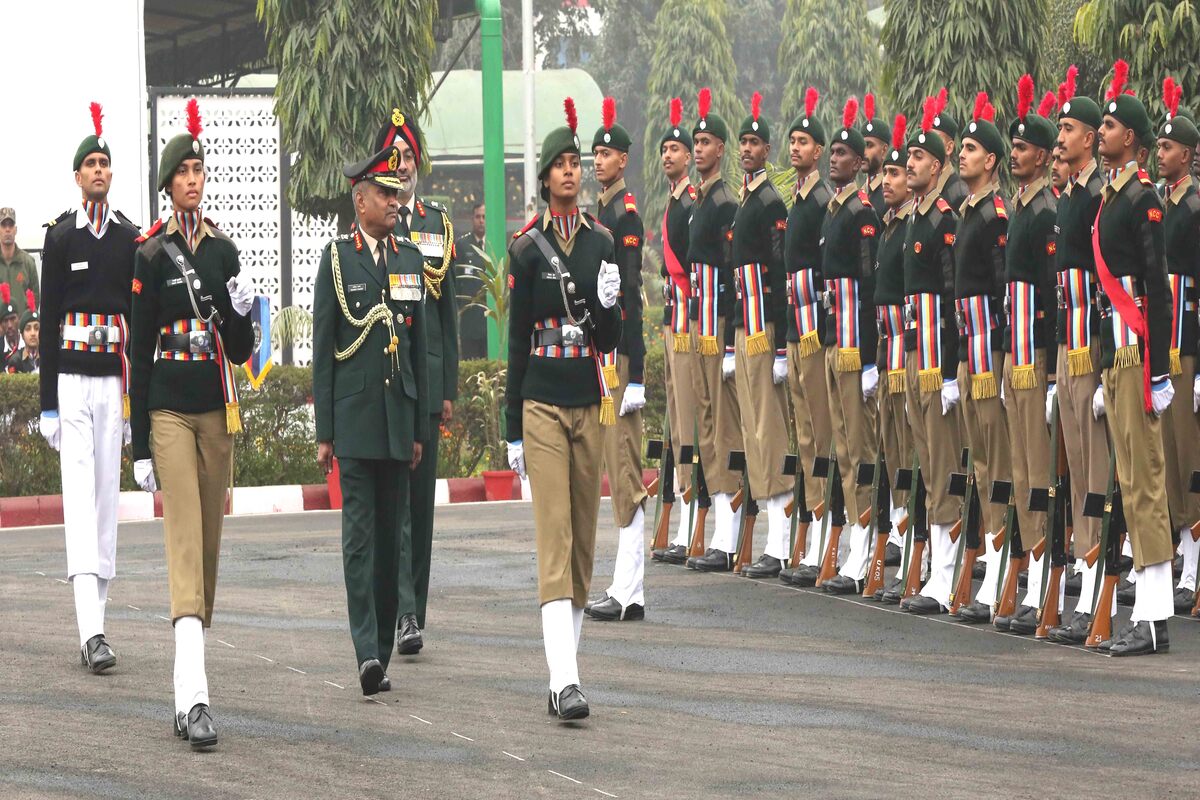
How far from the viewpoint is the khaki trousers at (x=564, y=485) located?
28.3ft

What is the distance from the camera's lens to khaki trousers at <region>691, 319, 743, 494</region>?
523 inches

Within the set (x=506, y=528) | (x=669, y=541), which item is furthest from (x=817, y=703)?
(x=506, y=528)

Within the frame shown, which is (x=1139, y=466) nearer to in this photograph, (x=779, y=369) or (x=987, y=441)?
(x=987, y=441)

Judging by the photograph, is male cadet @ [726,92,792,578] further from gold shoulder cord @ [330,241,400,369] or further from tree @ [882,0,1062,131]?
tree @ [882,0,1062,131]

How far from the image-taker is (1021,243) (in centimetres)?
1077

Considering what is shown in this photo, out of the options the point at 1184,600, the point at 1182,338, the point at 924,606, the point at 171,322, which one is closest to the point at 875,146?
the point at 1182,338

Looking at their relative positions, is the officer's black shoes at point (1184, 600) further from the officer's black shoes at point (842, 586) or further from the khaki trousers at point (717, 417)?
the khaki trousers at point (717, 417)

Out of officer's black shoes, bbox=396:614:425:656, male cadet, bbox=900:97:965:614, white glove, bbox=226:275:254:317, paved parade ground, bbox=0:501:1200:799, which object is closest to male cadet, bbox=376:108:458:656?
officer's black shoes, bbox=396:614:425:656

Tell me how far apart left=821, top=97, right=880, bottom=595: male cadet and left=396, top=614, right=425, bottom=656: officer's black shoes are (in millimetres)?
3114

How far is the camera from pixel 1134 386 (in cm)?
989

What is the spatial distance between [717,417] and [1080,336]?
3528 millimetres

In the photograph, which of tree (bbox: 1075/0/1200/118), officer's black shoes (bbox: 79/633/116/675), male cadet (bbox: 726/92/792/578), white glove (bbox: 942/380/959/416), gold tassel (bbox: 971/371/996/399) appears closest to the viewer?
officer's black shoes (bbox: 79/633/116/675)

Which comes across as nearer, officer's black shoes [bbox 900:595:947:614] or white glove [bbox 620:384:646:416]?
white glove [bbox 620:384:646:416]

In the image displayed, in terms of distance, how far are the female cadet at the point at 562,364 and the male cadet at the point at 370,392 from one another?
471 mm
